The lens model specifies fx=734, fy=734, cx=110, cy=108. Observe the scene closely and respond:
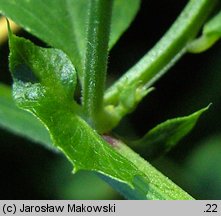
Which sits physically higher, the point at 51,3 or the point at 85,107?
the point at 51,3

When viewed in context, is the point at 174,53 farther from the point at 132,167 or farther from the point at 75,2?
the point at 132,167

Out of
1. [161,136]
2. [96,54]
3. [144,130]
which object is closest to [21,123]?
[161,136]

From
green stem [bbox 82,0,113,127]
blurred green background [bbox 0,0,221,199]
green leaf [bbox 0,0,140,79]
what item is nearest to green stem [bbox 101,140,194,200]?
green stem [bbox 82,0,113,127]

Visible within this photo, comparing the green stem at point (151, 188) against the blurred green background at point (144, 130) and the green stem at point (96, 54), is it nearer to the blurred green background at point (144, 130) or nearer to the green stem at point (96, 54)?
the green stem at point (96, 54)

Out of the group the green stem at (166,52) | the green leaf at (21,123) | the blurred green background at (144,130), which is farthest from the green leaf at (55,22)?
the blurred green background at (144,130)

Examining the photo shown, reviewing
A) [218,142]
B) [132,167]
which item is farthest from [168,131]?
[218,142]
